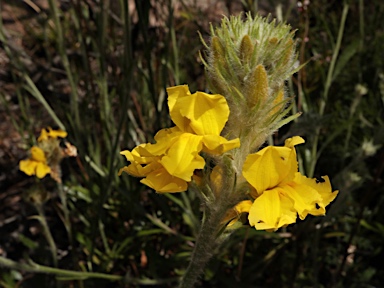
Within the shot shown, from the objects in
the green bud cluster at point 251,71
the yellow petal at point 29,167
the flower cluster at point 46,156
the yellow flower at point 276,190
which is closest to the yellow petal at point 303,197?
the yellow flower at point 276,190

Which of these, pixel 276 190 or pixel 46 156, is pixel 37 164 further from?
pixel 276 190

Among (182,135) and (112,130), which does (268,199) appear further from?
(112,130)

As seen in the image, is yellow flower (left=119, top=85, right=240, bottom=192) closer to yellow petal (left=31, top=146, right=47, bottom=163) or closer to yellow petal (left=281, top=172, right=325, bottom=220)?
yellow petal (left=281, top=172, right=325, bottom=220)

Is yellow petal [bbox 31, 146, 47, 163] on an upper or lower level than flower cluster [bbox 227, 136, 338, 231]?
lower

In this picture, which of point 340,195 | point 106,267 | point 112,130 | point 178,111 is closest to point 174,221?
point 106,267

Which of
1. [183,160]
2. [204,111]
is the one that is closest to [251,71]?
[204,111]

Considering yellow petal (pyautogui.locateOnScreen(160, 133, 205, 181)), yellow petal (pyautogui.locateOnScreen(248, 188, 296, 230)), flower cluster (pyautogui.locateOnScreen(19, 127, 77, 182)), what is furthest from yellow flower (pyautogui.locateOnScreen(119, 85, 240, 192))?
flower cluster (pyautogui.locateOnScreen(19, 127, 77, 182))

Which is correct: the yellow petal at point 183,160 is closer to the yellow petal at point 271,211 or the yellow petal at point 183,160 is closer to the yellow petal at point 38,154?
the yellow petal at point 271,211
